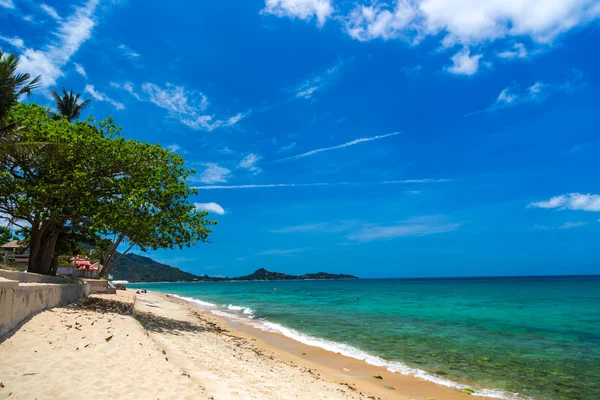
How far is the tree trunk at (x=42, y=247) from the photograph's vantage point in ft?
62.3

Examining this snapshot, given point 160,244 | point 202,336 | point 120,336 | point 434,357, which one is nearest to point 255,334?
point 202,336

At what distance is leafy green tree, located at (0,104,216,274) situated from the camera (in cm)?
1577

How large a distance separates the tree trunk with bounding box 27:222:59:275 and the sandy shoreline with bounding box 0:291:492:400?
8.46 metres

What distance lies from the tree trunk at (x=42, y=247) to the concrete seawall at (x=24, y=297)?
336cm

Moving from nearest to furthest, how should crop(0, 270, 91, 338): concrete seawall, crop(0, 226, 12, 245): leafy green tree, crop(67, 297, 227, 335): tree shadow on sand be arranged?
crop(0, 270, 91, 338): concrete seawall < crop(67, 297, 227, 335): tree shadow on sand < crop(0, 226, 12, 245): leafy green tree

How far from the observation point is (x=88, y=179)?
54.3ft

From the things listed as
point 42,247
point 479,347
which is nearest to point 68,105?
point 42,247

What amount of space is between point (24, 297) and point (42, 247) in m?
11.9

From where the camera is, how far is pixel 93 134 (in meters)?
17.1

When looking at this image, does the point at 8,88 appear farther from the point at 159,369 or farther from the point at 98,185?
the point at 159,369

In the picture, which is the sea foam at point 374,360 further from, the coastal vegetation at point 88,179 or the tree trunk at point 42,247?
the tree trunk at point 42,247

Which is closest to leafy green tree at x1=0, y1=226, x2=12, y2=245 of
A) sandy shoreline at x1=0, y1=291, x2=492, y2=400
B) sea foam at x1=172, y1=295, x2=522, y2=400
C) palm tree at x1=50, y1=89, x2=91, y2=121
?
palm tree at x1=50, y1=89, x2=91, y2=121

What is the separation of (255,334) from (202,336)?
5.42 m

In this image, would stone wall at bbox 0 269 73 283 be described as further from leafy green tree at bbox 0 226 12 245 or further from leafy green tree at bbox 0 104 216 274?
leafy green tree at bbox 0 226 12 245
